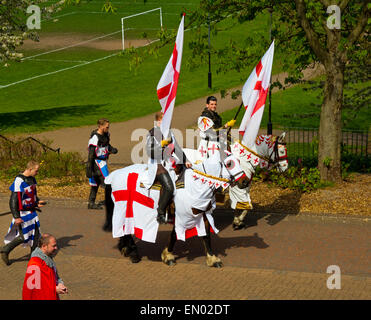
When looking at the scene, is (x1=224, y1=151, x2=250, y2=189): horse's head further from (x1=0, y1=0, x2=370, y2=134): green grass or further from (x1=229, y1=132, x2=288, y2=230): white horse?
(x1=0, y1=0, x2=370, y2=134): green grass

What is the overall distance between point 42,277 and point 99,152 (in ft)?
24.0

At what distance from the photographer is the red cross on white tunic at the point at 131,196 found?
39.8 feet

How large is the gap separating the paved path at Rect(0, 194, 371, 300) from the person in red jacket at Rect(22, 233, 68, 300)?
2881mm

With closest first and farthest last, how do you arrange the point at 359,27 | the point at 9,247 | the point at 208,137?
1. the point at 9,247
2. the point at 208,137
3. the point at 359,27

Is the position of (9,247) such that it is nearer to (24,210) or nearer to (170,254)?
(24,210)

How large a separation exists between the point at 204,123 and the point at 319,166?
5133 millimetres

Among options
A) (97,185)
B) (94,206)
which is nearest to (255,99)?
(97,185)

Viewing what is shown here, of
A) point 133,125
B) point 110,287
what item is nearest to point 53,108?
point 133,125

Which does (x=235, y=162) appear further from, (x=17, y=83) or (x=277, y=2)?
(x=17, y=83)

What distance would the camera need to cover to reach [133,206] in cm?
1216

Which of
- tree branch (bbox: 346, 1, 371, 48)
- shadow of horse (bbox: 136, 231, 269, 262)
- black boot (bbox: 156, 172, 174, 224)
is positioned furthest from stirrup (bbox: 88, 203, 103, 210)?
tree branch (bbox: 346, 1, 371, 48)

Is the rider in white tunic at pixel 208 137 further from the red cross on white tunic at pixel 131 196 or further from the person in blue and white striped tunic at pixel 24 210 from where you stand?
the person in blue and white striped tunic at pixel 24 210

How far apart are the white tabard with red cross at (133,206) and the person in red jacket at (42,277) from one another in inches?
157

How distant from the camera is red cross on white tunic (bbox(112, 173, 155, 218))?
12.1 meters
